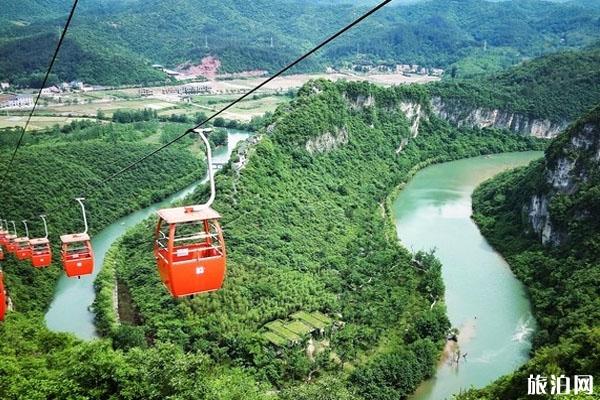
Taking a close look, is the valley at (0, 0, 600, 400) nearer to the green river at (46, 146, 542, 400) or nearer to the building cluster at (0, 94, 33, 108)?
the green river at (46, 146, 542, 400)

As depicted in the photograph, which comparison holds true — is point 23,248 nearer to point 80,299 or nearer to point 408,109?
point 80,299

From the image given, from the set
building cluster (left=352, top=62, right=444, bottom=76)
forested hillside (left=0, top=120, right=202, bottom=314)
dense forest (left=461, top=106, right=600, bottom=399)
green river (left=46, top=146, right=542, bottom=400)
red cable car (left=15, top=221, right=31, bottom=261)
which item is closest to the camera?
dense forest (left=461, top=106, right=600, bottom=399)

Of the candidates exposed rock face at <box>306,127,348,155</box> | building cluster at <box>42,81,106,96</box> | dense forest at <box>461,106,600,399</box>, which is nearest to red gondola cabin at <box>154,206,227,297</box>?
dense forest at <box>461,106,600,399</box>

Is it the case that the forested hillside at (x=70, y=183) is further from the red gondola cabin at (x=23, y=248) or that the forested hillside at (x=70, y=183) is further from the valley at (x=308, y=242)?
the red gondola cabin at (x=23, y=248)

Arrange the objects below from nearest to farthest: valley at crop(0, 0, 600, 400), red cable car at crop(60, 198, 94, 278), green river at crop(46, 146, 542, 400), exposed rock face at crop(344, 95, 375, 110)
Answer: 1. red cable car at crop(60, 198, 94, 278)
2. valley at crop(0, 0, 600, 400)
3. green river at crop(46, 146, 542, 400)
4. exposed rock face at crop(344, 95, 375, 110)

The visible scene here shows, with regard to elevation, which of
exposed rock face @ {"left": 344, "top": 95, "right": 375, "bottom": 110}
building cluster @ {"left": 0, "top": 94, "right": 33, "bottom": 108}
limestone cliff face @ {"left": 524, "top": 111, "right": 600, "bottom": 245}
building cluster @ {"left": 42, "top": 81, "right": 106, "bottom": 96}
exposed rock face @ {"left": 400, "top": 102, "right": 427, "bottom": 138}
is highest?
building cluster @ {"left": 42, "top": 81, "right": 106, "bottom": 96}

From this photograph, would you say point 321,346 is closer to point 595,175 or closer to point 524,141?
point 595,175
